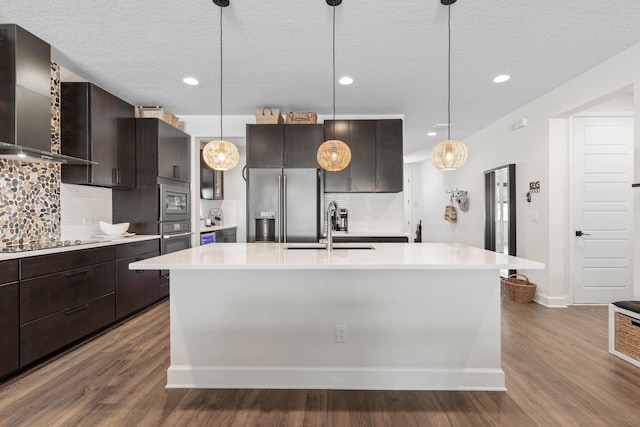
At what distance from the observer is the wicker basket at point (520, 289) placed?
13.4 ft

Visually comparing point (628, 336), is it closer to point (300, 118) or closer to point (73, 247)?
point (300, 118)

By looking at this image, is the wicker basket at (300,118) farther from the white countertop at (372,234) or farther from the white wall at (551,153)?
the white wall at (551,153)

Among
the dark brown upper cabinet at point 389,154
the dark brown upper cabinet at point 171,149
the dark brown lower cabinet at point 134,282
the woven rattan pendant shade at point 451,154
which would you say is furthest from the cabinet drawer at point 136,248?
the woven rattan pendant shade at point 451,154

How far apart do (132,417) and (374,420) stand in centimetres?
138

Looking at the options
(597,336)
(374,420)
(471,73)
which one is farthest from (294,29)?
(597,336)

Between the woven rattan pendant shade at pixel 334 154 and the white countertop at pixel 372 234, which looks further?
the white countertop at pixel 372 234

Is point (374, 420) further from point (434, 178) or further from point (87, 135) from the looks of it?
point (434, 178)

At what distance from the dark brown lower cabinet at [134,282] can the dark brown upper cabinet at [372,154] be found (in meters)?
2.62

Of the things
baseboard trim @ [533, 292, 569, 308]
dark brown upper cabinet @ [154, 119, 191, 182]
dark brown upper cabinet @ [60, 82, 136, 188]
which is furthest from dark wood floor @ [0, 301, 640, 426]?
dark brown upper cabinet @ [154, 119, 191, 182]

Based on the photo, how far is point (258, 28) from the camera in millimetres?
2545

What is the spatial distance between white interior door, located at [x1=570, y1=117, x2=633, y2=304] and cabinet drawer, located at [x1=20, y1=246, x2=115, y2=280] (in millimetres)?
5207

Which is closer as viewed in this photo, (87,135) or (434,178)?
(87,135)

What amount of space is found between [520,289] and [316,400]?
335 centimetres

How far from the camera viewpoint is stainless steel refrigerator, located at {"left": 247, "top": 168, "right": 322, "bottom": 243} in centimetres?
425
